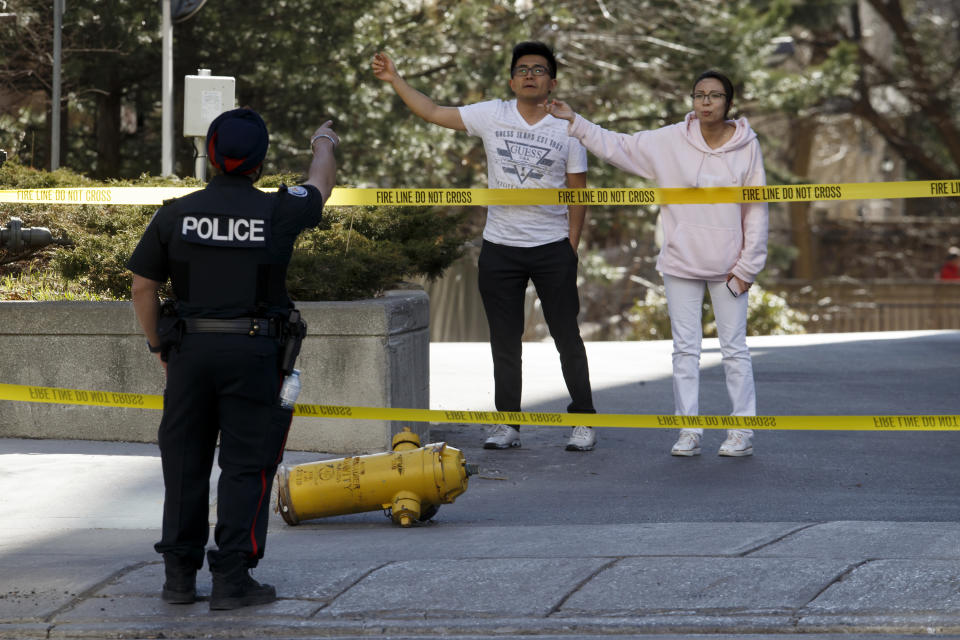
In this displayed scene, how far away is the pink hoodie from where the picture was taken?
7.16 meters

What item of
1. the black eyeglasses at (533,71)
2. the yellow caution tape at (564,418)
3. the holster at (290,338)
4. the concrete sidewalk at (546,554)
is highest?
the black eyeglasses at (533,71)

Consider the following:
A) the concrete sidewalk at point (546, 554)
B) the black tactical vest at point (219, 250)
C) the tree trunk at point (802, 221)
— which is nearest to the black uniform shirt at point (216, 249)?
the black tactical vest at point (219, 250)

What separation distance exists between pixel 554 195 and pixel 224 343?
2.93 meters

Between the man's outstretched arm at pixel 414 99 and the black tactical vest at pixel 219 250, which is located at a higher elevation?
the man's outstretched arm at pixel 414 99

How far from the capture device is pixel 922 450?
774cm

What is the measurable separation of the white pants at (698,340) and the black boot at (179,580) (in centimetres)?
335

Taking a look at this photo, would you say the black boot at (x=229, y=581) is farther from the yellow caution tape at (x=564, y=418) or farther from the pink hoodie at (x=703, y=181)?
the pink hoodie at (x=703, y=181)

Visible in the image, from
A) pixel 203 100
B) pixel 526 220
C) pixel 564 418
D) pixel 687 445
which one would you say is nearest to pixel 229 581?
pixel 564 418

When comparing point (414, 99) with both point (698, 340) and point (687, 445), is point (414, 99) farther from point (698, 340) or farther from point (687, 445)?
point (687, 445)

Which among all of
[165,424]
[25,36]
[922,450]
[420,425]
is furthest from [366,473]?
[25,36]

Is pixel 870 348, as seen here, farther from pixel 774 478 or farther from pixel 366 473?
pixel 366 473

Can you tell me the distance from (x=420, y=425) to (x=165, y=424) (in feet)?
10.1

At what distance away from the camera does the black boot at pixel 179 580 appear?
15.2 feet

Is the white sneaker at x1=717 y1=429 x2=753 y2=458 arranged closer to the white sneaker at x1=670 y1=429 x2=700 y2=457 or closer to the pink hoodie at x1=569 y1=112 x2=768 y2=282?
the white sneaker at x1=670 y1=429 x2=700 y2=457
